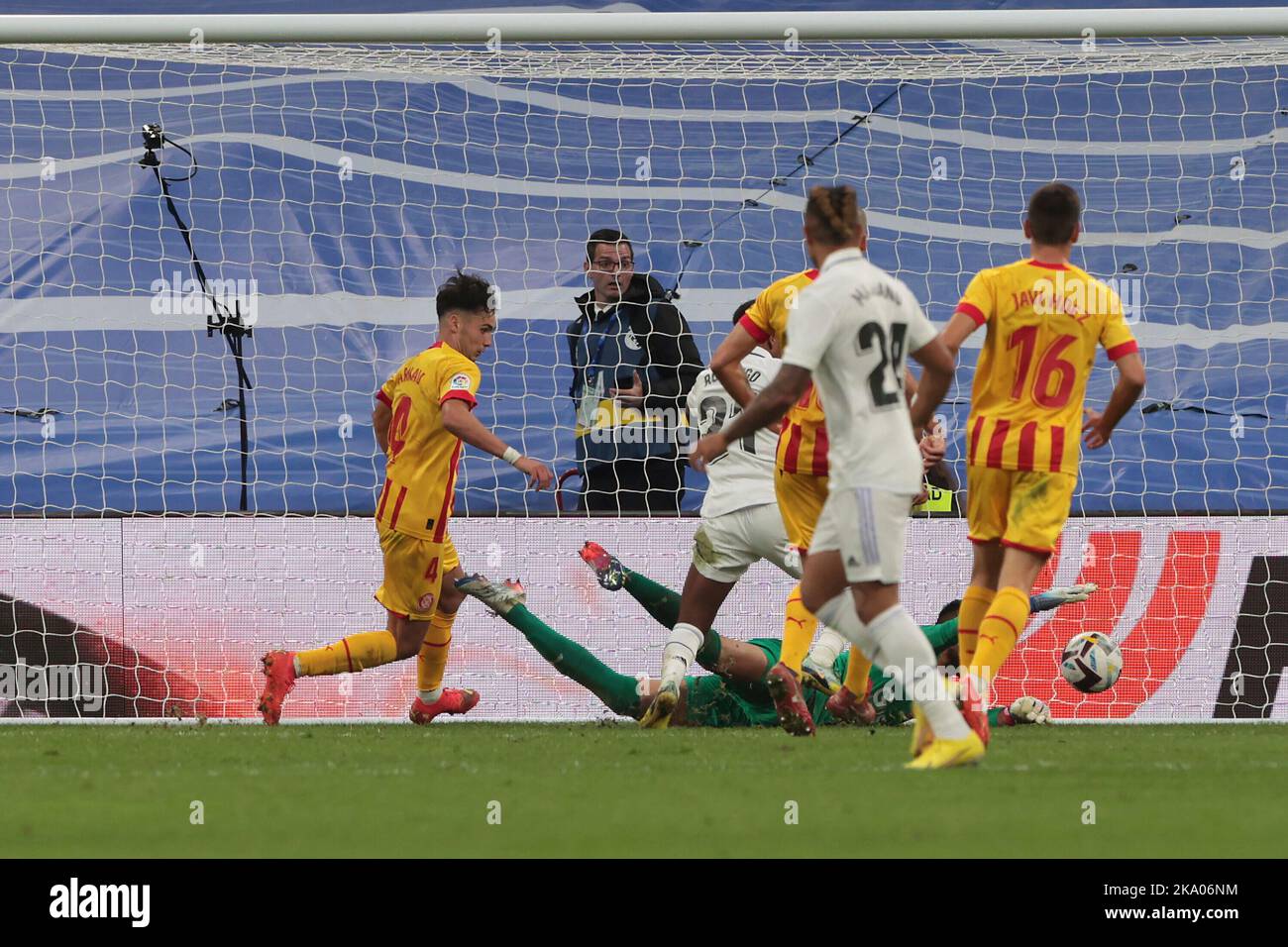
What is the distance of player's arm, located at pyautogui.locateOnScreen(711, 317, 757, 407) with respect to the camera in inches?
254

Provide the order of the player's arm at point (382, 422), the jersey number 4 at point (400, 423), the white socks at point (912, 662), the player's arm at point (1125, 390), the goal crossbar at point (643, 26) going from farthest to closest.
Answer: the goal crossbar at point (643, 26) < the player's arm at point (382, 422) < the jersey number 4 at point (400, 423) < the player's arm at point (1125, 390) < the white socks at point (912, 662)

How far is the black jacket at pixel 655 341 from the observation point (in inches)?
358

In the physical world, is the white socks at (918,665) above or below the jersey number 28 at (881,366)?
below

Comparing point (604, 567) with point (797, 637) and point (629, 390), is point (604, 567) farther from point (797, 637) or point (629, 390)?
point (629, 390)

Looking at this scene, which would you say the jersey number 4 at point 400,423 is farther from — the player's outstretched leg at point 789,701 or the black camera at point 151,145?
the black camera at point 151,145

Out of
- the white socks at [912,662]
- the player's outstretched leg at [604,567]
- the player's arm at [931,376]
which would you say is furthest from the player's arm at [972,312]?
the player's outstretched leg at [604,567]

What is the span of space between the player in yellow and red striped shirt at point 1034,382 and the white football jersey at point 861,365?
914mm

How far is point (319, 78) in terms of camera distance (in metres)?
10.9

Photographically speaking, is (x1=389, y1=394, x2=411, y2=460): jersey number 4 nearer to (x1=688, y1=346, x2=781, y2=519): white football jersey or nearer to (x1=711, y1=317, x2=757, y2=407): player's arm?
(x1=688, y1=346, x2=781, y2=519): white football jersey

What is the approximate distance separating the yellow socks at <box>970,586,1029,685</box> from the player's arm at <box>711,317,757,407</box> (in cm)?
136

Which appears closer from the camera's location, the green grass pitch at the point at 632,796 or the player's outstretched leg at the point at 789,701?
the green grass pitch at the point at 632,796

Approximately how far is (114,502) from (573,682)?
3.91m

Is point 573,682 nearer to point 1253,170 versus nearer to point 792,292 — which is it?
point 792,292

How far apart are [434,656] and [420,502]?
75 centimetres
